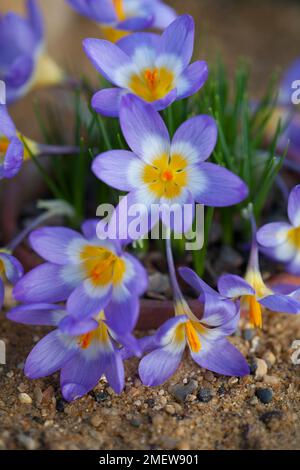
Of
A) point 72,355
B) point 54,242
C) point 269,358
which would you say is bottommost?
point 269,358

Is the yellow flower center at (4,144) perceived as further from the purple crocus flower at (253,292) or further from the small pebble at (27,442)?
the small pebble at (27,442)

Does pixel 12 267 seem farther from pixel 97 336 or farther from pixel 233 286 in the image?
pixel 233 286

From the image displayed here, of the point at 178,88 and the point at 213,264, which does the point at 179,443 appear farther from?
the point at 178,88

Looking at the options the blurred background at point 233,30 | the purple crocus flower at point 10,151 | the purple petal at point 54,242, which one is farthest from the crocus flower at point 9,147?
the blurred background at point 233,30

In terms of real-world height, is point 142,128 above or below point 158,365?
above

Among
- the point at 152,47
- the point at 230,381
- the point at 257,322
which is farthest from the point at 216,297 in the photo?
the point at 152,47

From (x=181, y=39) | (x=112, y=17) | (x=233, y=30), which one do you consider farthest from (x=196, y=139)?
(x=233, y=30)
